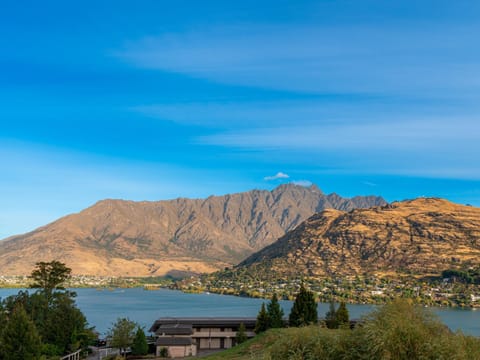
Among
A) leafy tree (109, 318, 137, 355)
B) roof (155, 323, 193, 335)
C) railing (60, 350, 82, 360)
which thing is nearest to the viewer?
railing (60, 350, 82, 360)

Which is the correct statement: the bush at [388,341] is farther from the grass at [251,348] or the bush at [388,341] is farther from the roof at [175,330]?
the roof at [175,330]

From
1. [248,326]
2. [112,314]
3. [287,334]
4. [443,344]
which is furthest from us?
[112,314]

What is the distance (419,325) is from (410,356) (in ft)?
7.78

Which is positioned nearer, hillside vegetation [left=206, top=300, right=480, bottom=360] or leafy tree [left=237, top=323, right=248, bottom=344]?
hillside vegetation [left=206, top=300, right=480, bottom=360]

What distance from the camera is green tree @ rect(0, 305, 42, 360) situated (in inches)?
2598

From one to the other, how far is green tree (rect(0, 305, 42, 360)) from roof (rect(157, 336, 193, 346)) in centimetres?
2086

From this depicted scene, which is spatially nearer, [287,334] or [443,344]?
[443,344]

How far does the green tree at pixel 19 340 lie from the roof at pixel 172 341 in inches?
821

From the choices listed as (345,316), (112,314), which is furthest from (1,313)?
A: (112,314)

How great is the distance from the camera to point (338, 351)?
37.1m

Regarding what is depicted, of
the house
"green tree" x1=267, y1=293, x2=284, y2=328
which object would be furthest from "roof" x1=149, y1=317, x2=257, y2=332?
"green tree" x1=267, y1=293, x2=284, y2=328

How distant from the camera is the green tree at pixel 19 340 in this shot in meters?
66.0

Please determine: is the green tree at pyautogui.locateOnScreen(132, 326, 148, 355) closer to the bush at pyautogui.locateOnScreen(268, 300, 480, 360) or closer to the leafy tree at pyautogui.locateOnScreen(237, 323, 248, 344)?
the leafy tree at pyautogui.locateOnScreen(237, 323, 248, 344)

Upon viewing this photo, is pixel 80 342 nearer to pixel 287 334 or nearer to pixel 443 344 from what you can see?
pixel 287 334
